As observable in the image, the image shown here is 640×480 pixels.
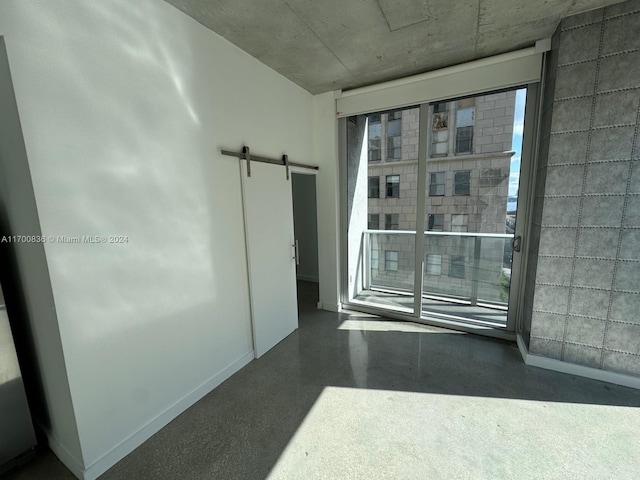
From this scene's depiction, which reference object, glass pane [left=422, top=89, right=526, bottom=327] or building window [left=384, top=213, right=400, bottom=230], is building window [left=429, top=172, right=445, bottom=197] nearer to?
glass pane [left=422, top=89, right=526, bottom=327]

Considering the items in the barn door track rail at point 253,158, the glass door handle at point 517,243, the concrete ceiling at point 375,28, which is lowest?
the glass door handle at point 517,243

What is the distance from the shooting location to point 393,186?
11.7 ft

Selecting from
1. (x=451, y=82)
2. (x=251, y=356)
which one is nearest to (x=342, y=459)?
(x=251, y=356)

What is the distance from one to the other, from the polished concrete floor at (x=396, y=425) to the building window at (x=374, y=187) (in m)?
2.09

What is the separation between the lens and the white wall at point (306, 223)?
5.30 metres

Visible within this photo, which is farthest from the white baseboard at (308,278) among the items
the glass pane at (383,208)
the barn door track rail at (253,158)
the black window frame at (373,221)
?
the barn door track rail at (253,158)

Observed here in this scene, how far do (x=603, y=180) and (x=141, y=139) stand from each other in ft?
11.1

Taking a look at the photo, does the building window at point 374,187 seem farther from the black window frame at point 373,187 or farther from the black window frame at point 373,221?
the black window frame at point 373,221

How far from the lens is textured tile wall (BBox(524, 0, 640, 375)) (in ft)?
6.54

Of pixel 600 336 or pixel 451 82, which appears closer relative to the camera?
pixel 600 336

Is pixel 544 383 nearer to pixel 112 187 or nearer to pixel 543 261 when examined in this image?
pixel 543 261

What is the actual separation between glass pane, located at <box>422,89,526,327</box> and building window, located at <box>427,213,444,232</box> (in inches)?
0.5

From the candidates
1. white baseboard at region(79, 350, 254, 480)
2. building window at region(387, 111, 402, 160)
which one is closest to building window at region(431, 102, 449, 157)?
building window at region(387, 111, 402, 160)

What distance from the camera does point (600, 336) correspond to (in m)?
2.25
